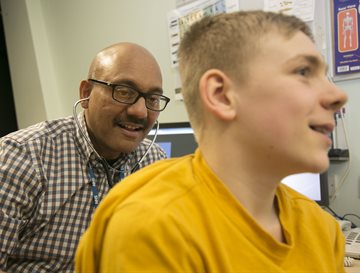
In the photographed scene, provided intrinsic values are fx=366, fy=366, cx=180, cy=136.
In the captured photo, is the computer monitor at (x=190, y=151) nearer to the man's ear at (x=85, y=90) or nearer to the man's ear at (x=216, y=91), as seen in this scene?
the man's ear at (x=85, y=90)

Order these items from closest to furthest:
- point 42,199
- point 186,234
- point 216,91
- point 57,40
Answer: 1. point 186,234
2. point 216,91
3. point 42,199
4. point 57,40

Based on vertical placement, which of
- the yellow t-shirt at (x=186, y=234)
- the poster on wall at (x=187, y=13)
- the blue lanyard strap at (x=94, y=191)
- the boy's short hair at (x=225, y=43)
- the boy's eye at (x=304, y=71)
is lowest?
the blue lanyard strap at (x=94, y=191)

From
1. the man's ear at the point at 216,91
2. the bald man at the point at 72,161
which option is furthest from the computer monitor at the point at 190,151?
the man's ear at the point at 216,91

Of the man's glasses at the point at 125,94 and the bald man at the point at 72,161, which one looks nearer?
the bald man at the point at 72,161

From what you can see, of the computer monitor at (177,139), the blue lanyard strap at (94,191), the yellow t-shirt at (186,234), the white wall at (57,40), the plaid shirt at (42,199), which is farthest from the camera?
the white wall at (57,40)

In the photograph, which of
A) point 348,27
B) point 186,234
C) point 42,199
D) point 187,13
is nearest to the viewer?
point 186,234

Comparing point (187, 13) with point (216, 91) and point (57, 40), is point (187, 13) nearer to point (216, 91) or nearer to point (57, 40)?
point (57, 40)

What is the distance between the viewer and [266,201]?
2.22 ft

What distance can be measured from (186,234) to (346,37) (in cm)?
113

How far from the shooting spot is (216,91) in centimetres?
65

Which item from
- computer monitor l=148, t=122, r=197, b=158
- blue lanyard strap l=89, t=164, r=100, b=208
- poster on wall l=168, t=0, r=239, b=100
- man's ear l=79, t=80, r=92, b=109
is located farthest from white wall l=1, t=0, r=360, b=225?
blue lanyard strap l=89, t=164, r=100, b=208

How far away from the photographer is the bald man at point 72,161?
3.33ft

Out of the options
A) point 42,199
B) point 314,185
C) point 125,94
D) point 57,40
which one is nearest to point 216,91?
point 125,94

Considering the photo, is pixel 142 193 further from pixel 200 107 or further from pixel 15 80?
pixel 15 80
